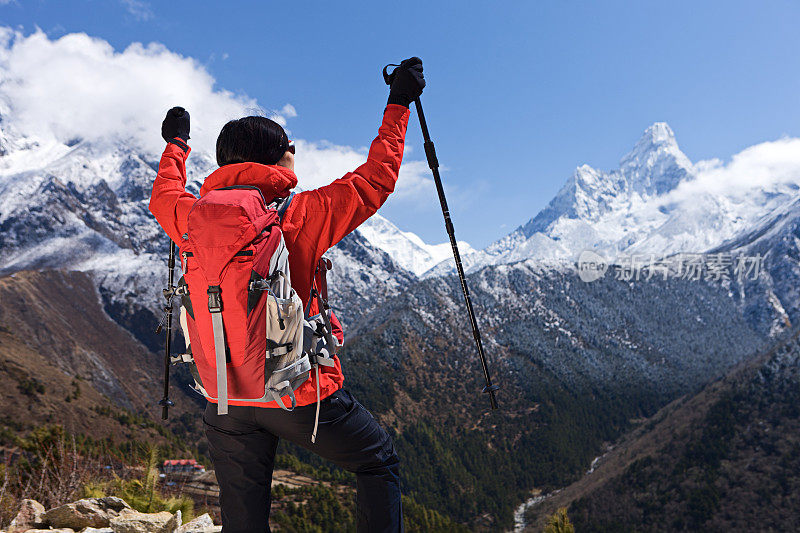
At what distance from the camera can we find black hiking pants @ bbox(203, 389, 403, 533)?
3.70 meters

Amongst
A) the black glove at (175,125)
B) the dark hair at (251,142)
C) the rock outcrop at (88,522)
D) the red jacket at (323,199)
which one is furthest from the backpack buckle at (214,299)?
the rock outcrop at (88,522)

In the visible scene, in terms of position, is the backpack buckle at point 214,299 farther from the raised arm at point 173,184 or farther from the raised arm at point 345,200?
the raised arm at point 173,184

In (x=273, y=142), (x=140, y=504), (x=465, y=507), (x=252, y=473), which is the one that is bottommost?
(x=465, y=507)

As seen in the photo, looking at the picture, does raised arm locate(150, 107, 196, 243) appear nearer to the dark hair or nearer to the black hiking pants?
the dark hair

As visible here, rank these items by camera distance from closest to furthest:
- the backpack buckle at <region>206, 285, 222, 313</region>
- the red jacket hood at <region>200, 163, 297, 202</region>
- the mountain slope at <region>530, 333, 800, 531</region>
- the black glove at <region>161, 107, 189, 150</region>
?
the backpack buckle at <region>206, 285, 222, 313</region>
the red jacket hood at <region>200, 163, 297, 202</region>
the black glove at <region>161, 107, 189, 150</region>
the mountain slope at <region>530, 333, 800, 531</region>

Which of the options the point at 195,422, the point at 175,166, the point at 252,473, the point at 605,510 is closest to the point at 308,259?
the point at 252,473

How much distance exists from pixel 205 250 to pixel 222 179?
665 millimetres

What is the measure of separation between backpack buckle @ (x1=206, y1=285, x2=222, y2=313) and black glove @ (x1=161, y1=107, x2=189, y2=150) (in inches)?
92.9

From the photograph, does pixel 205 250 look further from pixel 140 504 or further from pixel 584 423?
pixel 584 423

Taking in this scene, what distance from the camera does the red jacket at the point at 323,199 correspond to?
3699 millimetres

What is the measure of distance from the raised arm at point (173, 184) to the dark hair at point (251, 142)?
55cm

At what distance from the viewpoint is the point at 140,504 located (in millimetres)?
8719

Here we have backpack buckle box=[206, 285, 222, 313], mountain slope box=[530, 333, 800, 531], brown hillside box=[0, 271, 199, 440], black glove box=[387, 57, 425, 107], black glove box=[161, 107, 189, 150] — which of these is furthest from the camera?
mountain slope box=[530, 333, 800, 531]

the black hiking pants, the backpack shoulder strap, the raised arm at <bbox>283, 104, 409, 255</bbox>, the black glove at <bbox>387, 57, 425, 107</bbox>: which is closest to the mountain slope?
the black hiking pants
